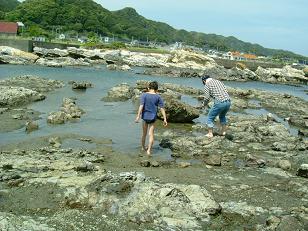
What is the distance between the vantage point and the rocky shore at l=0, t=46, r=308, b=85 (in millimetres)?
57969

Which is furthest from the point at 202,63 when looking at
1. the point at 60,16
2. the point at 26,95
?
the point at 60,16

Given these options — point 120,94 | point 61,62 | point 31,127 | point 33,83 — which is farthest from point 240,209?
point 61,62

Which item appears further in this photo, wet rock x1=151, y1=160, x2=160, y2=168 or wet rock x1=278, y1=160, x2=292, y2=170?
wet rock x1=278, y1=160, x2=292, y2=170

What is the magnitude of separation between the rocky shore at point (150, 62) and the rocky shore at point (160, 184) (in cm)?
4270

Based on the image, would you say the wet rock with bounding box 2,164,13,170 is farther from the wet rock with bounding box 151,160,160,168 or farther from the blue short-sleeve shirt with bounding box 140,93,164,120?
the blue short-sleeve shirt with bounding box 140,93,164,120

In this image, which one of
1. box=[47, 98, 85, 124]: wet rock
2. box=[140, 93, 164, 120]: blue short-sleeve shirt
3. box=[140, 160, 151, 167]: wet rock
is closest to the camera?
box=[140, 160, 151, 167]: wet rock

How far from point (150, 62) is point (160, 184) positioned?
2781 inches

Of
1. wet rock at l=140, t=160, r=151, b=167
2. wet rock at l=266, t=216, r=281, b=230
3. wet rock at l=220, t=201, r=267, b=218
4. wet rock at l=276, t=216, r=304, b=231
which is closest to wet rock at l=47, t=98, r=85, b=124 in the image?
wet rock at l=140, t=160, r=151, b=167

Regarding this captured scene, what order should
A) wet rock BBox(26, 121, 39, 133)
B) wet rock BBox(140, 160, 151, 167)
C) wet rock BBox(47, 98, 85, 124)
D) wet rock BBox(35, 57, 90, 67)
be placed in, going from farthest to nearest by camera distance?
wet rock BBox(35, 57, 90, 67), wet rock BBox(47, 98, 85, 124), wet rock BBox(26, 121, 39, 133), wet rock BBox(140, 160, 151, 167)

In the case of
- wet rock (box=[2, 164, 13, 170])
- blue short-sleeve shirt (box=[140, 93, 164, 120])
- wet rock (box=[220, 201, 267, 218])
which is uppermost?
blue short-sleeve shirt (box=[140, 93, 164, 120])

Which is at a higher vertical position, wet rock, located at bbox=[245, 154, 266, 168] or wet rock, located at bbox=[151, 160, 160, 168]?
wet rock, located at bbox=[245, 154, 266, 168]

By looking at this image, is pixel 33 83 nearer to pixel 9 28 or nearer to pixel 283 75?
pixel 283 75

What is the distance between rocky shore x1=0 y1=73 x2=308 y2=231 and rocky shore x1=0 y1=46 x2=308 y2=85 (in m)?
42.7

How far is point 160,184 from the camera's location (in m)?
8.35
